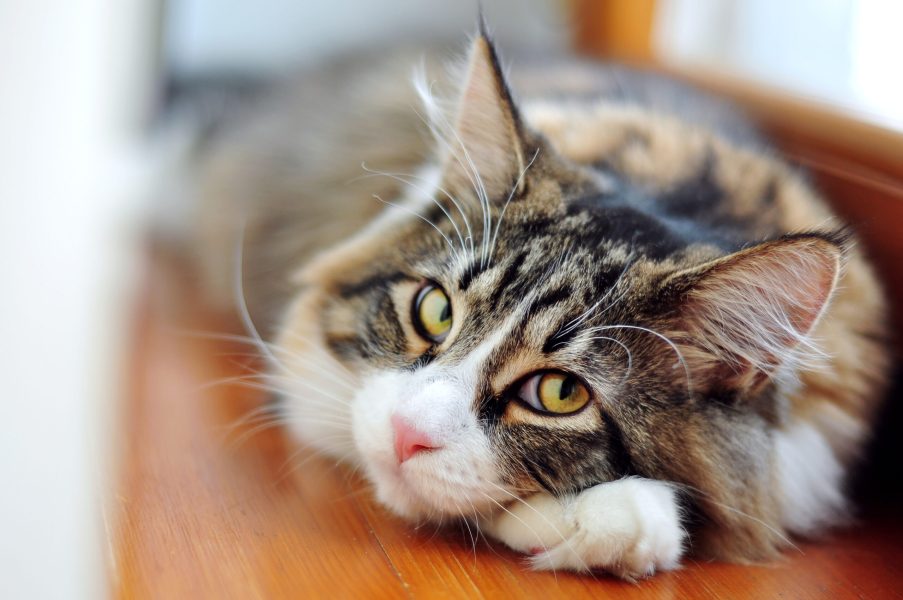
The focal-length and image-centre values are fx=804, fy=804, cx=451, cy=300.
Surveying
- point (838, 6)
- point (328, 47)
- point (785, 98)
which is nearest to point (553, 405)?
point (785, 98)

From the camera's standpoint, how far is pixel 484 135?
3.57 ft

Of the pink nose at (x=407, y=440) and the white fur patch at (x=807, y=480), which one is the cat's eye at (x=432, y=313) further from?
the white fur patch at (x=807, y=480)

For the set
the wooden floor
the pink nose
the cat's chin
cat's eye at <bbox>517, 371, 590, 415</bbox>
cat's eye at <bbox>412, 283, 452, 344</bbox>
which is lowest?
the wooden floor

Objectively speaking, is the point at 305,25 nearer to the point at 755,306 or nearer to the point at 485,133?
the point at 485,133

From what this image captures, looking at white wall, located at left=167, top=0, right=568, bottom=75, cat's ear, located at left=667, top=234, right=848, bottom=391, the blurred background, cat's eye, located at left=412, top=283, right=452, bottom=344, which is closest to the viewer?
cat's ear, located at left=667, top=234, right=848, bottom=391

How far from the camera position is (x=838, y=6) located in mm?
1626

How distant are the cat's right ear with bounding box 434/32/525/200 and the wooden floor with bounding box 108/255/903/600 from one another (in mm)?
444

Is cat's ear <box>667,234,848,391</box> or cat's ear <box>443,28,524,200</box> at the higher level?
cat's ear <box>443,28,524,200</box>

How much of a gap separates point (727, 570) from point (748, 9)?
4.73 ft

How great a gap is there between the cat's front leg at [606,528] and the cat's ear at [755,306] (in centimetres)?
16

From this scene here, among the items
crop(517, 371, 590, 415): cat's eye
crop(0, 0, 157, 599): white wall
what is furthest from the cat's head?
crop(0, 0, 157, 599): white wall

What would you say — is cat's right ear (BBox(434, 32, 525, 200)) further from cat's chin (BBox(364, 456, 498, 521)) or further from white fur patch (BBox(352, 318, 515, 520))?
cat's chin (BBox(364, 456, 498, 521))

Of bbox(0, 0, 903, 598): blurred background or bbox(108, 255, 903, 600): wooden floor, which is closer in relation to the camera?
bbox(108, 255, 903, 600): wooden floor

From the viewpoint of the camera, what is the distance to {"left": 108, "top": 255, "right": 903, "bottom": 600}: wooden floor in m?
0.88
